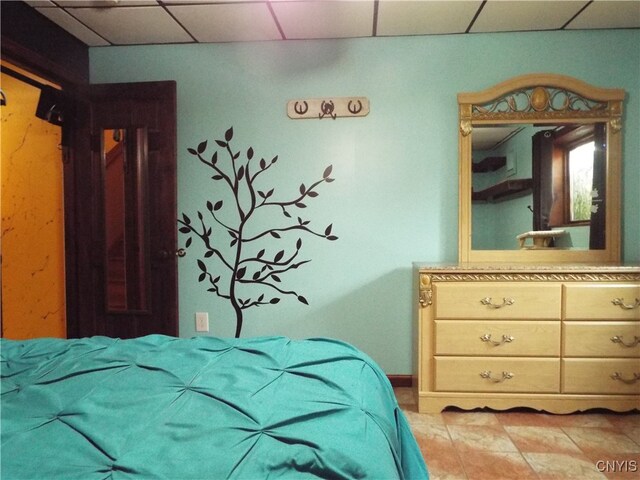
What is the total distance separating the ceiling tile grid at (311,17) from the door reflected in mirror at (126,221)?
683 millimetres

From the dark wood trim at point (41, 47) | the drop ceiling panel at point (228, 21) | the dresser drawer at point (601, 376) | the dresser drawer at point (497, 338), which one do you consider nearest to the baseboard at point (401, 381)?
the dresser drawer at point (497, 338)

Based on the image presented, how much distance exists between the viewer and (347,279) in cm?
269

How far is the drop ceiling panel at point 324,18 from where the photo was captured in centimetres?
224

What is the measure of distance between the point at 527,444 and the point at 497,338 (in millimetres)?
542

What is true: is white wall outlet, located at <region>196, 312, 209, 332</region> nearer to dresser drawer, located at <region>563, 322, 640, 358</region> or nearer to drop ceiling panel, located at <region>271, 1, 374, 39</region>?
drop ceiling panel, located at <region>271, 1, 374, 39</region>

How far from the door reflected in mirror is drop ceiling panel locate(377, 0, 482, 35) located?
5.90 ft

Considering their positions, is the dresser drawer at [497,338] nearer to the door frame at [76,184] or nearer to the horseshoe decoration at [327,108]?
the horseshoe decoration at [327,108]

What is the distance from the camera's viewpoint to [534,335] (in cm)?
215

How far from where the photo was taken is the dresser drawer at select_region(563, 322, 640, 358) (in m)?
2.12

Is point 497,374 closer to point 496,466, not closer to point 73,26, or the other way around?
point 496,466

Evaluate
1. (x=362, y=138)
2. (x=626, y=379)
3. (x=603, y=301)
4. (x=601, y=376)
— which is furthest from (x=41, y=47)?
(x=626, y=379)

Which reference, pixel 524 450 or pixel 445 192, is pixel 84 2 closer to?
pixel 445 192

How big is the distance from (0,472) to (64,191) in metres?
2.64

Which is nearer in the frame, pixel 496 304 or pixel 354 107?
pixel 496 304
